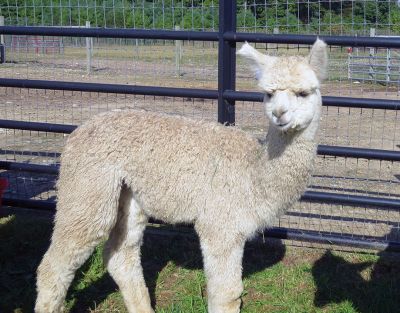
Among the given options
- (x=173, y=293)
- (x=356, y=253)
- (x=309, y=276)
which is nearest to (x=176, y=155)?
(x=173, y=293)

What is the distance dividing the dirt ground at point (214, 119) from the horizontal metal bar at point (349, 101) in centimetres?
73

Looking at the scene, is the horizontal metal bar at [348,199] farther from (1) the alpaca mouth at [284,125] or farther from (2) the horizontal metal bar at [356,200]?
(1) the alpaca mouth at [284,125]

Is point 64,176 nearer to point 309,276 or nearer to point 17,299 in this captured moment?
point 17,299

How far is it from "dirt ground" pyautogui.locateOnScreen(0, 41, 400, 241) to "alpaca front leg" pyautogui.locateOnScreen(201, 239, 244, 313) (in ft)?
4.45

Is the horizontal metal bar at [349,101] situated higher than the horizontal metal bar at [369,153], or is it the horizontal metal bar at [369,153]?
the horizontal metal bar at [349,101]

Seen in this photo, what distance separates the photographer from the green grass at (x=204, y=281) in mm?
4148

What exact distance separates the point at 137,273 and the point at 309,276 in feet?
4.36

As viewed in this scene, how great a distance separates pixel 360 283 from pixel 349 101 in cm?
130

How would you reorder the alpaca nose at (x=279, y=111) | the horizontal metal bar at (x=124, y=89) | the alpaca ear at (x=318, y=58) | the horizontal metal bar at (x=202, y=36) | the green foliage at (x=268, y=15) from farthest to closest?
the green foliage at (x=268, y=15) < the horizontal metal bar at (x=124, y=89) < the horizontal metal bar at (x=202, y=36) < the alpaca ear at (x=318, y=58) < the alpaca nose at (x=279, y=111)

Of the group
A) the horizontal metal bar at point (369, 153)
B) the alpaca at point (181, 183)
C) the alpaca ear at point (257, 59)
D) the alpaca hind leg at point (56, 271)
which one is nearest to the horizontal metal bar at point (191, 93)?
the horizontal metal bar at point (369, 153)

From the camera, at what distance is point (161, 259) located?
4.89m

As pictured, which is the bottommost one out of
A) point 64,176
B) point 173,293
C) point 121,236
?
point 173,293

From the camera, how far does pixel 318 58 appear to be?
3215 mm

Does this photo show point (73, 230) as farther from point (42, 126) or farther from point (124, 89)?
point (42, 126)
